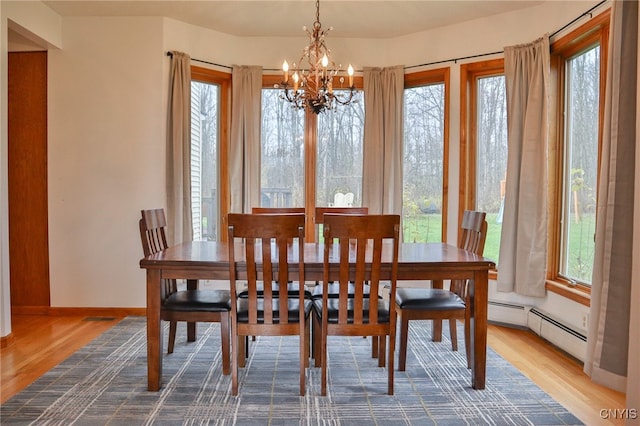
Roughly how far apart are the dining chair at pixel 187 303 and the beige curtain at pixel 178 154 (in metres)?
1.05

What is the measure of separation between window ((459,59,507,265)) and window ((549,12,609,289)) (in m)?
0.52

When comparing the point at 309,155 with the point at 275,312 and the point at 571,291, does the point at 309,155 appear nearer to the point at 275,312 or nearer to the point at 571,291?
the point at 275,312

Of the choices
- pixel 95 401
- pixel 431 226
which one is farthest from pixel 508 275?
pixel 95 401

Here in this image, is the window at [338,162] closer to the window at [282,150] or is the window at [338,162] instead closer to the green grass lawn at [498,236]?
the window at [282,150]

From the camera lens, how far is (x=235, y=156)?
445 centimetres

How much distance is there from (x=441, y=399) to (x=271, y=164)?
2.95m

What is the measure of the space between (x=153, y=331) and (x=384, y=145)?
111 inches

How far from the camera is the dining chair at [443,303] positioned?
2758 mm

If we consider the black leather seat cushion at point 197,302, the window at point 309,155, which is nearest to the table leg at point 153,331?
the black leather seat cushion at point 197,302

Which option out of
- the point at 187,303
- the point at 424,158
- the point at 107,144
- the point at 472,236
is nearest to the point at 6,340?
the point at 187,303

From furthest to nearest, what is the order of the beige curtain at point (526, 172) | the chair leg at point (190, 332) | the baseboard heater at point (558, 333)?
the beige curtain at point (526, 172) → the chair leg at point (190, 332) → the baseboard heater at point (558, 333)

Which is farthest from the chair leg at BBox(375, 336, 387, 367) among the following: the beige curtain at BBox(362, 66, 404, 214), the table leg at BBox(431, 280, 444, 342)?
the beige curtain at BBox(362, 66, 404, 214)

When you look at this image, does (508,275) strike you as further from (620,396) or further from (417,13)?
(417,13)

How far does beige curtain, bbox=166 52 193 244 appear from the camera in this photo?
4168 mm
